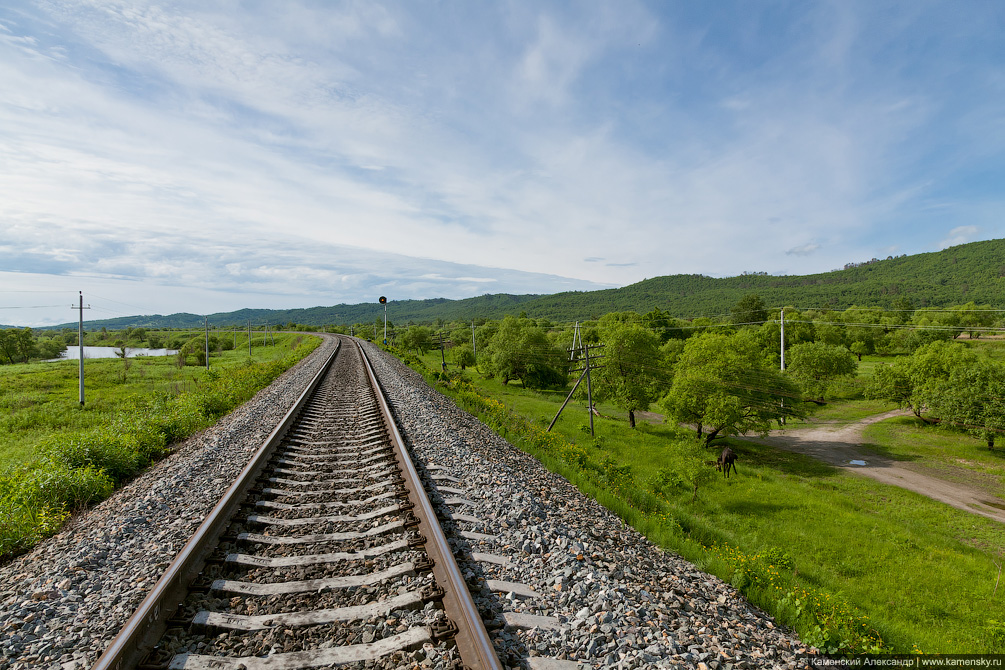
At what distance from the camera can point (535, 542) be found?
4.91m

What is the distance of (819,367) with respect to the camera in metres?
53.2

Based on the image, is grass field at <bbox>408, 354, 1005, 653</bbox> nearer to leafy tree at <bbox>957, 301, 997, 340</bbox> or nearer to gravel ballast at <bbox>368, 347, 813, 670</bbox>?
gravel ballast at <bbox>368, 347, 813, 670</bbox>

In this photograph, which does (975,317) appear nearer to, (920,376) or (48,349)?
(920,376)

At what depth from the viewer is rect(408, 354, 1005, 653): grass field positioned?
4.76 metres

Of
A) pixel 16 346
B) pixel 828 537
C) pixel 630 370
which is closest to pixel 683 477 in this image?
pixel 828 537

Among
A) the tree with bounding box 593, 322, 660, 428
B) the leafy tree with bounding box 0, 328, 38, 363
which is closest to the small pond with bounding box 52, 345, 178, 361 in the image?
the leafy tree with bounding box 0, 328, 38, 363

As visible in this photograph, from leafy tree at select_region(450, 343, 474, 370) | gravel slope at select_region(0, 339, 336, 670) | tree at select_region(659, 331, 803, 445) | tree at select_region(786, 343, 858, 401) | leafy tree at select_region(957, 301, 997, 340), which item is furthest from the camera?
leafy tree at select_region(957, 301, 997, 340)

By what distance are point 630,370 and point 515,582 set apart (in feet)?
127

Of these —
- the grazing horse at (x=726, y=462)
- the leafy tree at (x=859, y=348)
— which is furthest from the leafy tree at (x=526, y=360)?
the leafy tree at (x=859, y=348)

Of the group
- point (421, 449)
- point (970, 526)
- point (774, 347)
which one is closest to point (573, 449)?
point (421, 449)

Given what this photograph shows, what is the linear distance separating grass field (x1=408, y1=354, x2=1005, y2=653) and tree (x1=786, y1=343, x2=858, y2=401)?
546 inches

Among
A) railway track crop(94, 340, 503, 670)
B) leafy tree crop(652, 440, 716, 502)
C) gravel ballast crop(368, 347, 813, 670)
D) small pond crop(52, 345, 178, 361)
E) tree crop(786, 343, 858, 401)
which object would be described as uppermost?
railway track crop(94, 340, 503, 670)

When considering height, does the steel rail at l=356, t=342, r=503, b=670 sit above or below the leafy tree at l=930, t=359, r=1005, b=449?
above

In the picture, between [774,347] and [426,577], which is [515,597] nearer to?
[426,577]
